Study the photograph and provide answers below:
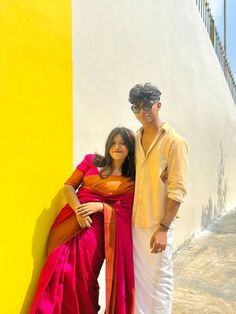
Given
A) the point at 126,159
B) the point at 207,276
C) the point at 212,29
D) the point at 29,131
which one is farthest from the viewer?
the point at 212,29

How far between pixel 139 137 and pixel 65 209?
0.65m

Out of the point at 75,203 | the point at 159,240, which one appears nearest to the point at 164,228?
the point at 159,240

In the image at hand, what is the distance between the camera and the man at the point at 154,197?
7.55ft

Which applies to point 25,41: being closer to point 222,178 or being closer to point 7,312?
point 7,312

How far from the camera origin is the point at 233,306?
347 cm

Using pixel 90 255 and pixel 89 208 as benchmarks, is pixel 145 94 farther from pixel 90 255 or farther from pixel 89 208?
pixel 90 255

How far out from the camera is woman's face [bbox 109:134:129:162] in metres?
2.43

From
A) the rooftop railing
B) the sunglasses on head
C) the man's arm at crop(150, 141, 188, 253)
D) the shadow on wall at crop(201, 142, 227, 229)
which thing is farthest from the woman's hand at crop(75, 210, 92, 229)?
the rooftop railing

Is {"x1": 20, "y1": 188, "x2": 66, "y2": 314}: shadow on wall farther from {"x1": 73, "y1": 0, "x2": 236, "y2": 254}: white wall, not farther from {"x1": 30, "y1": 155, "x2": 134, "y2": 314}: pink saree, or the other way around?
{"x1": 73, "y1": 0, "x2": 236, "y2": 254}: white wall

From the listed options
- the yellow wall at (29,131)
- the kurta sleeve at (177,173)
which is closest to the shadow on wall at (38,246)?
the yellow wall at (29,131)

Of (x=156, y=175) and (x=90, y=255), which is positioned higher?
(x=156, y=175)

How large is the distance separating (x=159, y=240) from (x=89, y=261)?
16.7 inches

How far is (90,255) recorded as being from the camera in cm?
228

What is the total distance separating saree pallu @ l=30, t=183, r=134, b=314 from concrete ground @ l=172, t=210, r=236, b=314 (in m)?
1.25
